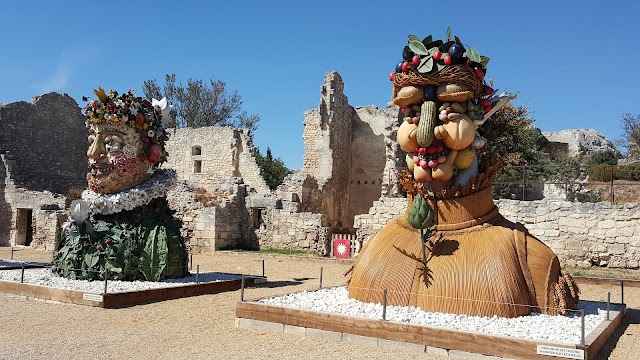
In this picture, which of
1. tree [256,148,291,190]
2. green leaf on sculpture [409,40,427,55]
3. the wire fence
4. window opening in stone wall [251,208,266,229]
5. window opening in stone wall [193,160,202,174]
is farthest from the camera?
tree [256,148,291,190]

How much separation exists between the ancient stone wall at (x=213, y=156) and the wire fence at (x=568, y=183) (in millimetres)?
10195

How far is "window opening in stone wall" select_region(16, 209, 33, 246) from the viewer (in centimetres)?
2198

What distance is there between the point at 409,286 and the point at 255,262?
9.31m

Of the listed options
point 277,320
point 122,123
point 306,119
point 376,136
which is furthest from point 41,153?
point 277,320

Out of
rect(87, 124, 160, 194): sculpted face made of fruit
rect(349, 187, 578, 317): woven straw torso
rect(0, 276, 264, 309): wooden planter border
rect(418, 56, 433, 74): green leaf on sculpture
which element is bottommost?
rect(0, 276, 264, 309): wooden planter border

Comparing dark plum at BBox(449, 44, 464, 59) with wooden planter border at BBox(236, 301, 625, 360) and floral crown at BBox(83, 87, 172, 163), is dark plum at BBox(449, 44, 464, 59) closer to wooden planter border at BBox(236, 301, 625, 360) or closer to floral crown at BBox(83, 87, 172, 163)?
wooden planter border at BBox(236, 301, 625, 360)

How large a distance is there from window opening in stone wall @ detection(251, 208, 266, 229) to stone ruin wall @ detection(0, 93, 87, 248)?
23.1 feet

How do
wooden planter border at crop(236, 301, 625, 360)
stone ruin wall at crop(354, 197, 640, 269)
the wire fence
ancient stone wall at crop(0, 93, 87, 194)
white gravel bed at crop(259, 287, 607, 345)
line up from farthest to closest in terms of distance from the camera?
1. ancient stone wall at crop(0, 93, 87, 194)
2. the wire fence
3. stone ruin wall at crop(354, 197, 640, 269)
4. white gravel bed at crop(259, 287, 607, 345)
5. wooden planter border at crop(236, 301, 625, 360)

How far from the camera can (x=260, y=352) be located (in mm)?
5410

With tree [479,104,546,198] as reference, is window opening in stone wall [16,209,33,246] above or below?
below

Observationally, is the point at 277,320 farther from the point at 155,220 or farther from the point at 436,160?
the point at 155,220

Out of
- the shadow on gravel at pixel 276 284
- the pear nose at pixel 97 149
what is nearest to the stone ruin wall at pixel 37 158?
the pear nose at pixel 97 149

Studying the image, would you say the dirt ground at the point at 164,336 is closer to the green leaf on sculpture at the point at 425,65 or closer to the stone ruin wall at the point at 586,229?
the green leaf on sculpture at the point at 425,65

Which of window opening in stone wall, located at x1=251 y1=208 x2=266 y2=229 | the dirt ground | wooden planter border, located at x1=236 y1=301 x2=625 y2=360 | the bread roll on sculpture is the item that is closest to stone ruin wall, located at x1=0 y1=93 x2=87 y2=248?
window opening in stone wall, located at x1=251 y1=208 x2=266 y2=229
